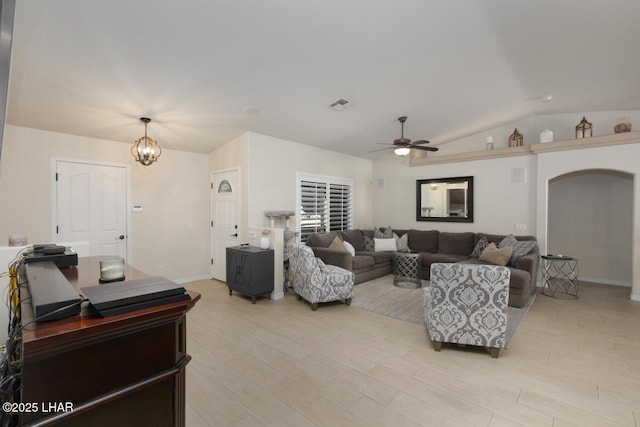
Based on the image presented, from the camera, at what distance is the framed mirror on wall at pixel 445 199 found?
6188 millimetres

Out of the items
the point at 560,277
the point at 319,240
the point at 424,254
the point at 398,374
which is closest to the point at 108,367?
the point at 398,374

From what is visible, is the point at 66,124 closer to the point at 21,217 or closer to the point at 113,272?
the point at 21,217

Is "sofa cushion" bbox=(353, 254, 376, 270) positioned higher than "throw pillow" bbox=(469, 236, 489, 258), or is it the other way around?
"throw pillow" bbox=(469, 236, 489, 258)

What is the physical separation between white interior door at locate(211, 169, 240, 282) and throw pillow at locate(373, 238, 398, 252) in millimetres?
2945

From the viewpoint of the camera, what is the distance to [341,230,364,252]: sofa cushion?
629 centimetres

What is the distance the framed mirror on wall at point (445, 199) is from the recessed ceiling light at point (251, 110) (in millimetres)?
4286

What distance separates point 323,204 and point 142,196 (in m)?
3.39

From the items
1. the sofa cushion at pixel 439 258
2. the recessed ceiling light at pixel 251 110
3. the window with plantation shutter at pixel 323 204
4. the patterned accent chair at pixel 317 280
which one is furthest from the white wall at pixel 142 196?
the sofa cushion at pixel 439 258

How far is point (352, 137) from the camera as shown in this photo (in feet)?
18.8

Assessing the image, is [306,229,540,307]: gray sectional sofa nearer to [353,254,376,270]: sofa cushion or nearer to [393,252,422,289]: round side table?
[353,254,376,270]: sofa cushion

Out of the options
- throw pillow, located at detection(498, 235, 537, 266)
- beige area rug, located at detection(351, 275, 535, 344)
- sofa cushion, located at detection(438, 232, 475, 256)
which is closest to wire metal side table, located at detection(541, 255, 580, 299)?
throw pillow, located at detection(498, 235, 537, 266)

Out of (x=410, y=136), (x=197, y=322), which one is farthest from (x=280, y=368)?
(x=410, y=136)

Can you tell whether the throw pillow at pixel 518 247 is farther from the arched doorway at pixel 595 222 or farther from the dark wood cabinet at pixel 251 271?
the dark wood cabinet at pixel 251 271

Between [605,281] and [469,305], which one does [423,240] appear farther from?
[469,305]
